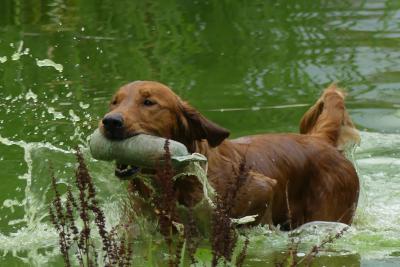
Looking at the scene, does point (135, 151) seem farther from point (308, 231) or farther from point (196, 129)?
point (308, 231)

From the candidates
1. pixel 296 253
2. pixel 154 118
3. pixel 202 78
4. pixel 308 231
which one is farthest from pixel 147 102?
pixel 202 78

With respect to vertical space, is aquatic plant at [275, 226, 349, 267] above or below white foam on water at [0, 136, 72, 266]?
above

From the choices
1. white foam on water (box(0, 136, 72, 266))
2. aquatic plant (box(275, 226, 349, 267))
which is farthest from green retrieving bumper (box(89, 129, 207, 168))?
aquatic plant (box(275, 226, 349, 267))

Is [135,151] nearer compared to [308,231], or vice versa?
[135,151]

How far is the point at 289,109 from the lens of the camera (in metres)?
12.0

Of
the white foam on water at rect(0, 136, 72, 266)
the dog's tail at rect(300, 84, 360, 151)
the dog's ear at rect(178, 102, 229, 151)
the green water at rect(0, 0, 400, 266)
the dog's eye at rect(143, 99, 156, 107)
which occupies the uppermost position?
the dog's eye at rect(143, 99, 156, 107)

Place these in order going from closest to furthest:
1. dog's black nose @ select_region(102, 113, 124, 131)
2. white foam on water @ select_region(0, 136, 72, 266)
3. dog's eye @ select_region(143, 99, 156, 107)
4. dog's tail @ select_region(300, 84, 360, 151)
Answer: dog's black nose @ select_region(102, 113, 124, 131) → dog's eye @ select_region(143, 99, 156, 107) → white foam on water @ select_region(0, 136, 72, 266) → dog's tail @ select_region(300, 84, 360, 151)

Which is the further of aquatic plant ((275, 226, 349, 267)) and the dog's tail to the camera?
the dog's tail

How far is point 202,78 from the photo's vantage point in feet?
43.6

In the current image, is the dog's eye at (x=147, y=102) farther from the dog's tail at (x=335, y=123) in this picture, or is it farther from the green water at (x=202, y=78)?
the dog's tail at (x=335, y=123)

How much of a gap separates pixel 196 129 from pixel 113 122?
2.70 feet

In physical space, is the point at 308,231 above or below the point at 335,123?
below

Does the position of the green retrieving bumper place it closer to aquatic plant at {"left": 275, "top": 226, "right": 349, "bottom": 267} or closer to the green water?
the green water

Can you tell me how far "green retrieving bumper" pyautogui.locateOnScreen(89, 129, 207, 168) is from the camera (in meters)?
6.97
